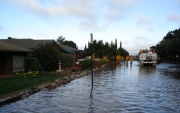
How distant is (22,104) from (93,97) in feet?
11.4

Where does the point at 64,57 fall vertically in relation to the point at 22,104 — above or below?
above

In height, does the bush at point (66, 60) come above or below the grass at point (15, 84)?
above

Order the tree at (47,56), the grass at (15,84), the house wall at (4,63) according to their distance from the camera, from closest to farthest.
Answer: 1. the grass at (15,84)
2. the house wall at (4,63)
3. the tree at (47,56)

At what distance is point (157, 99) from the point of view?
13844 mm

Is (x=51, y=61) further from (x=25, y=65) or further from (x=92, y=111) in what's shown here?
(x=92, y=111)

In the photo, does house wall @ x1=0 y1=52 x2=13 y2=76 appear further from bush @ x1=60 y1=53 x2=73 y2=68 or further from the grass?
bush @ x1=60 y1=53 x2=73 y2=68

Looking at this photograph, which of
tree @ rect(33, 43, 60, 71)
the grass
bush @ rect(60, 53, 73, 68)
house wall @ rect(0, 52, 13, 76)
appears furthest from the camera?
bush @ rect(60, 53, 73, 68)

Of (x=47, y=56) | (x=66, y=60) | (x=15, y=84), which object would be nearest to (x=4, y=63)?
(x=47, y=56)

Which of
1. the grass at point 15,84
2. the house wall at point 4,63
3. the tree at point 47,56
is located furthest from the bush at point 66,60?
the grass at point 15,84

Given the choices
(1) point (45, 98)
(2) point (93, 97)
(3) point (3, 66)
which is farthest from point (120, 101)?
(3) point (3, 66)

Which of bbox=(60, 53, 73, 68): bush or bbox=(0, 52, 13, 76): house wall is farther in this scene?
bbox=(60, 53, 73, 68): bush

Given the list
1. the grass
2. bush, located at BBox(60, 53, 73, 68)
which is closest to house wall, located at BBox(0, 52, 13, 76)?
the grass

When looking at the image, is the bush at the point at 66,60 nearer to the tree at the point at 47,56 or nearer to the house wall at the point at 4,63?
the tree at the point at 47,56

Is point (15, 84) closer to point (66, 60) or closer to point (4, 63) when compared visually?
point (4, 63)
